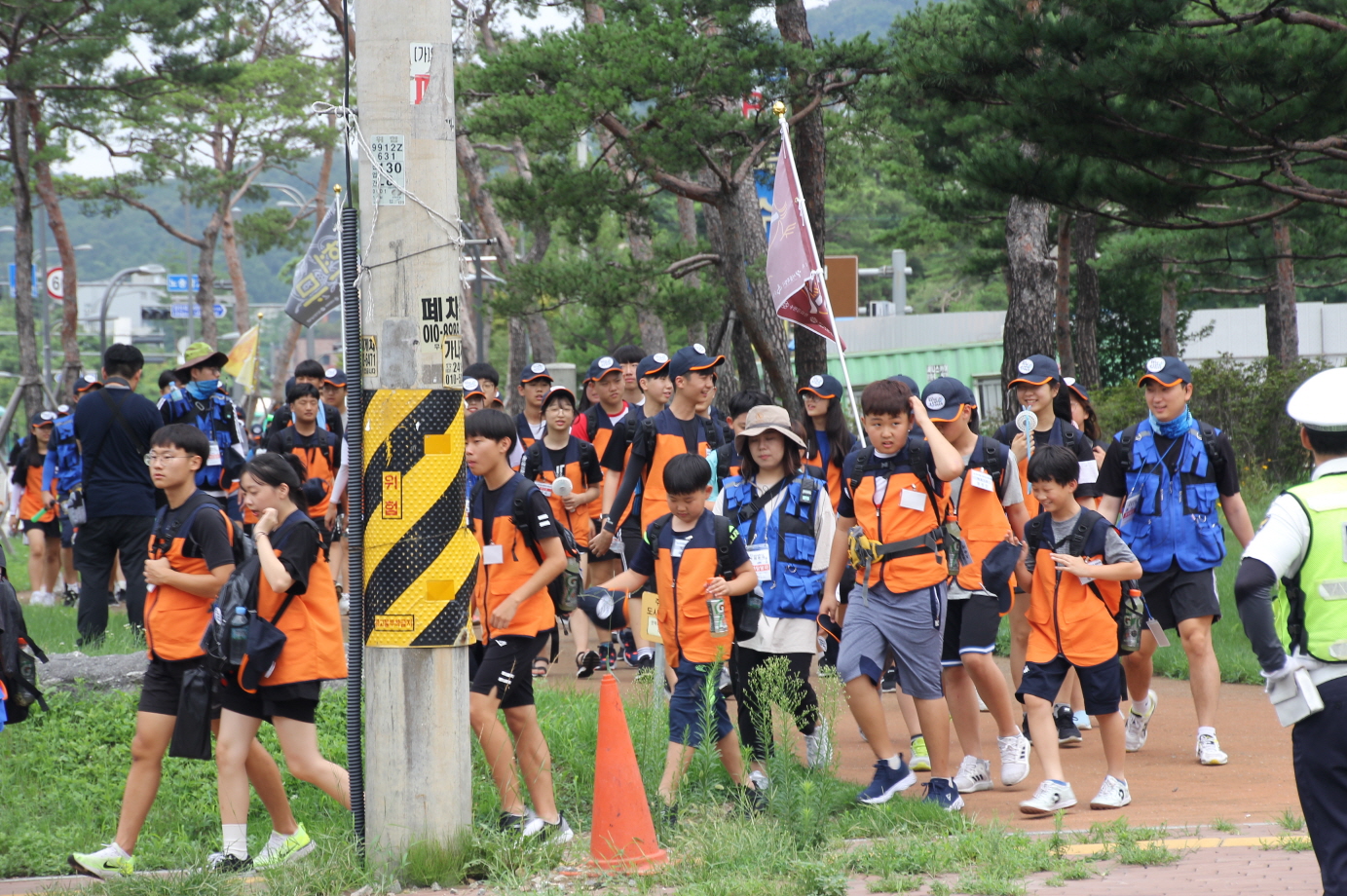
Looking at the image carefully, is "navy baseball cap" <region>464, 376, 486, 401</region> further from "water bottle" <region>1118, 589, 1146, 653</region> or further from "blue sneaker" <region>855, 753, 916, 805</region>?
"water bottle" <region>1118, 589, 1146, 653</region>

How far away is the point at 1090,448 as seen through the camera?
806 centimetres

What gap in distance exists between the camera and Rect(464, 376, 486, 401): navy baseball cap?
10500mm

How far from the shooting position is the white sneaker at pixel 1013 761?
6695mm

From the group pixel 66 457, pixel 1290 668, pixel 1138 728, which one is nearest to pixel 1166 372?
pixel 1138 728

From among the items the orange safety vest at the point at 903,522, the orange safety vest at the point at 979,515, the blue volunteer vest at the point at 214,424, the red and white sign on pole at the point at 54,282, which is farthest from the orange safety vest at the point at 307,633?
the red and white sign on pole at the point at 54,282

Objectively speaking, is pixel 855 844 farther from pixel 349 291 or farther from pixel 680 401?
pixel 680 401

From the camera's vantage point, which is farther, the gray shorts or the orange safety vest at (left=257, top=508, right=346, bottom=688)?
the gray shorts

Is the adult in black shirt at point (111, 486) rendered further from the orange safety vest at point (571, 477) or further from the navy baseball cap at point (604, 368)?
the navy baseball cap at point (604, 368)

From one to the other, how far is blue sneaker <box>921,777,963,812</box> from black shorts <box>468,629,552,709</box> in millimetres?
1820

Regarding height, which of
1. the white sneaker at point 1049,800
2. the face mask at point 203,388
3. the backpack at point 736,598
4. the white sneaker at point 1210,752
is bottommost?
the white sneaker at point 1210,752

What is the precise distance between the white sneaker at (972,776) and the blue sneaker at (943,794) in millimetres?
531

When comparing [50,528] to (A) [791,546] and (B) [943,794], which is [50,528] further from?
(B) [943,794]

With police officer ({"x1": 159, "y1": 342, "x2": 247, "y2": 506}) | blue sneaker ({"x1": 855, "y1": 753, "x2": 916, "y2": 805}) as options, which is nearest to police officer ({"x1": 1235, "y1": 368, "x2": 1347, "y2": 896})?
blue sneaker ({"x1": 855, "y1": 753, "x2": 916, "y2": 805})

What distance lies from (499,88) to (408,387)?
1095 centimetres
